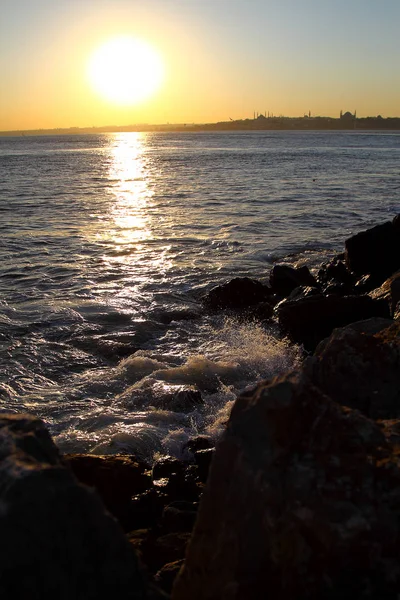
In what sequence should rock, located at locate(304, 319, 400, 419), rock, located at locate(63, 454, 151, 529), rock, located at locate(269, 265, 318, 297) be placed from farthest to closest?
rock, located at locate(269, 265, 318, 297) → rock, located at locate(63, 454, 151, 529) → rock, located at locate(304, 319, 400, 419)

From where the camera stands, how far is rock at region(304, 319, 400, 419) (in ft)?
11.5

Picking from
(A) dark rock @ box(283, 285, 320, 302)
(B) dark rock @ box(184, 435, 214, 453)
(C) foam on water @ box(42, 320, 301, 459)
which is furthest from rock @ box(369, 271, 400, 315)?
(B) dark rock @ box(184, 435, 214, 453)

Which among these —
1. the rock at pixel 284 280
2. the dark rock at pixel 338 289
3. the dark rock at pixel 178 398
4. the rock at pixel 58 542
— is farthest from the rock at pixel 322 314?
the rock at pixel 58 542

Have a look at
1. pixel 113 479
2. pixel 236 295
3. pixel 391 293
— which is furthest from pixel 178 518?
pixel 236 295

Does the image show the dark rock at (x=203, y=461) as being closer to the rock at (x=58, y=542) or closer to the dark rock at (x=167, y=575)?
the dark rock at (x=167, y=575)

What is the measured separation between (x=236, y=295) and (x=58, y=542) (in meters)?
8.58

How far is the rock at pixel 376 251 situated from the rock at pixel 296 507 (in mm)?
8951

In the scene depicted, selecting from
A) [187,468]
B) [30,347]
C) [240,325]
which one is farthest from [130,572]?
[240,325]

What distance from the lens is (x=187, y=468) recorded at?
507 cm

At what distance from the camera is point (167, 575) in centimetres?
317

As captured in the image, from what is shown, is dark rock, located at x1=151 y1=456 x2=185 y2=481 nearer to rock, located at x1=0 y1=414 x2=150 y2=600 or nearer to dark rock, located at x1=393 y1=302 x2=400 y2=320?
rock, located at x1=0 y1=414 x2=150 y2=600

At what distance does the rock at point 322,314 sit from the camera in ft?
25.6

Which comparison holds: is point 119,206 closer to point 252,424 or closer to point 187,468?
point 187,468

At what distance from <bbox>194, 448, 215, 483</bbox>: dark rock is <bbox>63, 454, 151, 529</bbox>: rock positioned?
495 mm
